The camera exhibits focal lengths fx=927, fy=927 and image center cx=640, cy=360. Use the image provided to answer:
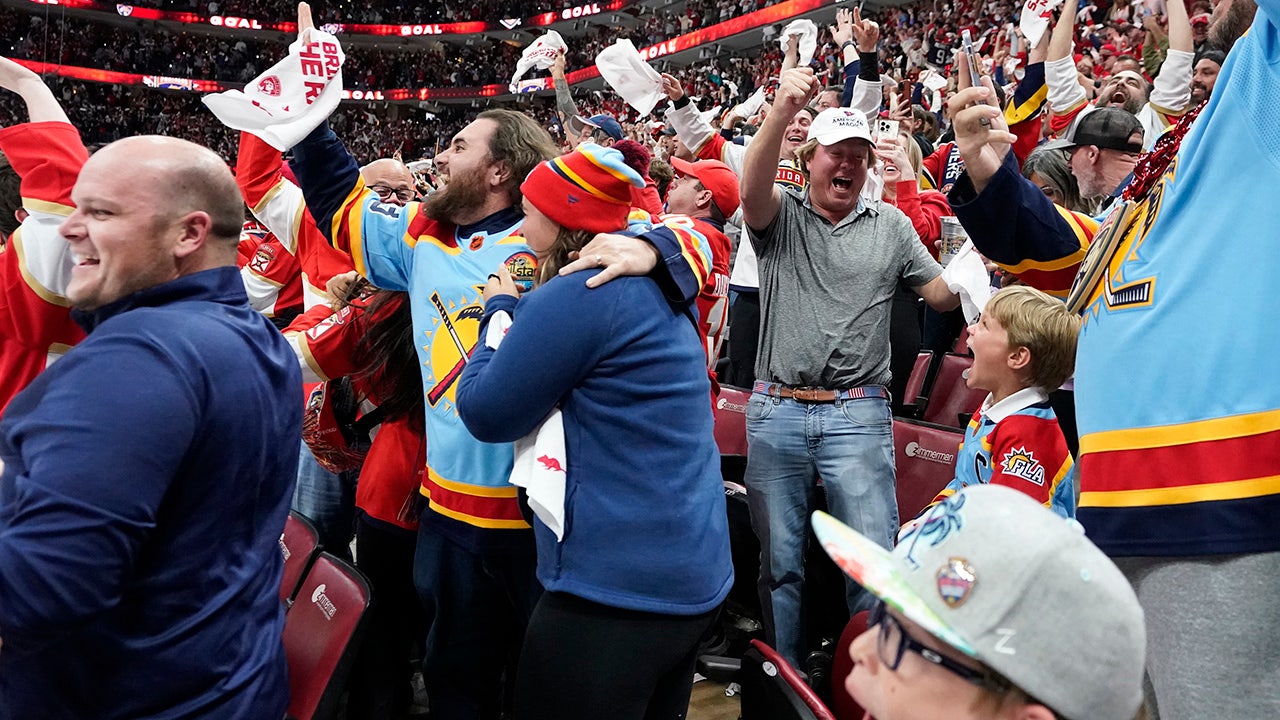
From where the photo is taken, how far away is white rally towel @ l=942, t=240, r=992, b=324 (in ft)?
9.69

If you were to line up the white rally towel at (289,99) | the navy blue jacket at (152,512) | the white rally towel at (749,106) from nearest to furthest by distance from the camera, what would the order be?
the navy blue jacket at (152,512), the white rally towel at (289,99), the white rally towel at (749,106)

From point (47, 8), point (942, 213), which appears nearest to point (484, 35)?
point (47, 8)

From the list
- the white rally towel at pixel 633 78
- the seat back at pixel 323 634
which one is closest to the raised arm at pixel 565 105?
the white rally towel at pixel 633 78

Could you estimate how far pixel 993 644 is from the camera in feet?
2.86

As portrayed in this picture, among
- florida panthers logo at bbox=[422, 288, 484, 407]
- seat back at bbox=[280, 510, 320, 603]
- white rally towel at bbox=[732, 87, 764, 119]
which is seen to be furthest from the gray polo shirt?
white rally towel at bbox=[732, 87, 764, 119]

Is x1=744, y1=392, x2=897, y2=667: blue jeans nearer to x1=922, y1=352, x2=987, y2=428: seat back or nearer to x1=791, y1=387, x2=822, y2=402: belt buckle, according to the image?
x1=791, y1=387, x2=822, y2=402: belt buckle

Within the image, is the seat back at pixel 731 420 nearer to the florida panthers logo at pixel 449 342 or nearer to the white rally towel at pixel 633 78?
the white rally towel at pixel 633 78

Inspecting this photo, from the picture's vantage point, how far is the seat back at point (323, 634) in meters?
1.81

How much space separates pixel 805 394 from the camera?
293 centimetres

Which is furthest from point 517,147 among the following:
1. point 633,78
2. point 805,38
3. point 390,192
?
point 805,38

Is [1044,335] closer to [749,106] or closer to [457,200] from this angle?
[457,200]

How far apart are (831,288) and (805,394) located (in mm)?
355

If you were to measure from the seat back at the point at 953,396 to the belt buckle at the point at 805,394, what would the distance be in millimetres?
1418

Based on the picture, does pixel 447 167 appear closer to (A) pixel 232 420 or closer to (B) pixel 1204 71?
(A) pixel 232 420
